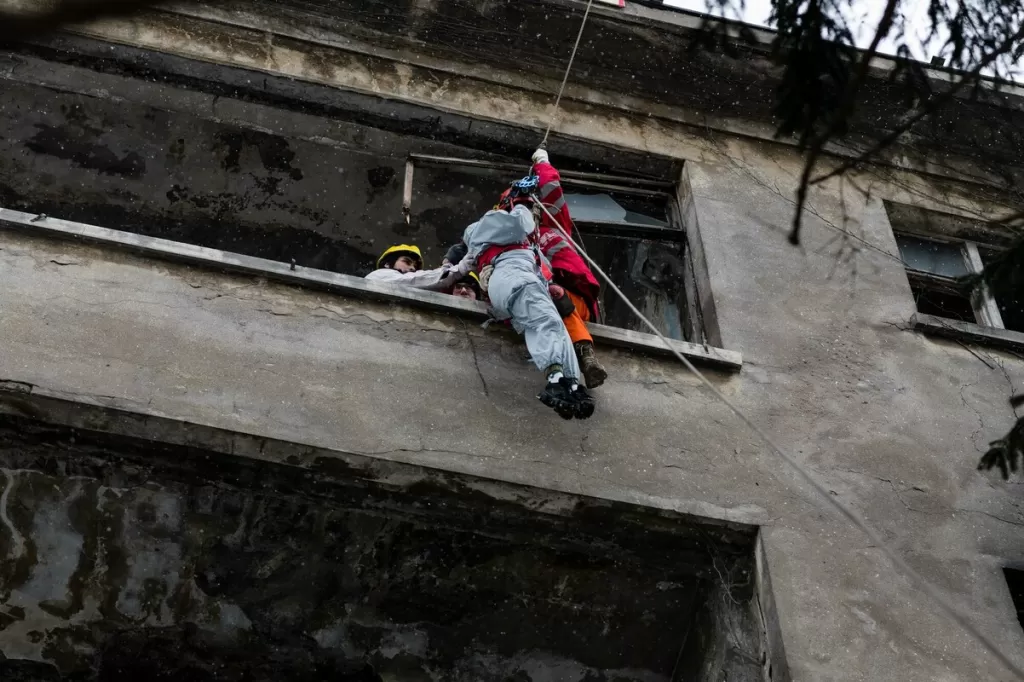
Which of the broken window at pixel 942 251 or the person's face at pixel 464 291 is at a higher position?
the broken window at pixel 942 251

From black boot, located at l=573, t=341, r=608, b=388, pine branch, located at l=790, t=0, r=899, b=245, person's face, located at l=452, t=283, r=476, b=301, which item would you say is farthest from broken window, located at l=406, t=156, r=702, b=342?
pine branch, located at l=790, t=0, r=899, b=245

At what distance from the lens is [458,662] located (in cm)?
504

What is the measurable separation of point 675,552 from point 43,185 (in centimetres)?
587

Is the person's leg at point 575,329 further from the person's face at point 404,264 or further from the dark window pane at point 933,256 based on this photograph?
the dark window pane at point 933,256

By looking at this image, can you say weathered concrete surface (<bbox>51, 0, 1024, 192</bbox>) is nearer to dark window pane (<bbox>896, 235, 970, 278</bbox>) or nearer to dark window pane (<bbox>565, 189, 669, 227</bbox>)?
dark window pane (<bbox>565, 189, 669, 227</bbox>)

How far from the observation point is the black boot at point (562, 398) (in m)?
4.36

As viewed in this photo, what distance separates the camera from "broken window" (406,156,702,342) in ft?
22.3

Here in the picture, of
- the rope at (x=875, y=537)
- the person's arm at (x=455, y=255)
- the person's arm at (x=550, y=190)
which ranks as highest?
the person's arm at (x=550, y=190)

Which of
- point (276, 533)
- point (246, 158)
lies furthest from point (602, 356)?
point (246, 158)

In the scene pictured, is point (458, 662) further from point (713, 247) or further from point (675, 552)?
point (713, 247)

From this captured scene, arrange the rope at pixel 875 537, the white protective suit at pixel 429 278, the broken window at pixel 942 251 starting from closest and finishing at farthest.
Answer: the rope at pixel 875 537
the white protective suit at pixel 429 278
the broken window at pixel 942 251

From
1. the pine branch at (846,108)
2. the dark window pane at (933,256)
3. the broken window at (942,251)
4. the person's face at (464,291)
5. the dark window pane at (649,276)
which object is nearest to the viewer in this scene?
the pine branch at (846,108)

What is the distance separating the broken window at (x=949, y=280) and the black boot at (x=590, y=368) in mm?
3019

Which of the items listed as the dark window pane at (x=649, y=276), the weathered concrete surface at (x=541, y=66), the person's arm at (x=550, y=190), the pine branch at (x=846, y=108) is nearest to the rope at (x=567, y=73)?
the weathered concrete surface at (x=541, y=66)
